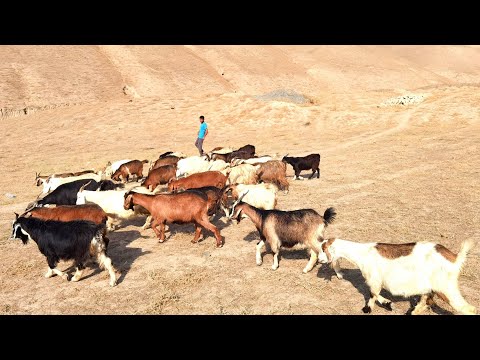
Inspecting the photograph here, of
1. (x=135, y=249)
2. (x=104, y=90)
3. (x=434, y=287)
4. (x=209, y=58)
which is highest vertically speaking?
Result: (x=209, y=58)

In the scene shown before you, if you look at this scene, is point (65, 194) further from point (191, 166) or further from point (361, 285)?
point (361, 285)

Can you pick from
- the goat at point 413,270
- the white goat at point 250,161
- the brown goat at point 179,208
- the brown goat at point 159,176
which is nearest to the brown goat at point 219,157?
the white goat at point 250,161

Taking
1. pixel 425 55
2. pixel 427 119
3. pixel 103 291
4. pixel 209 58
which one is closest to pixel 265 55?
pixel 209 58

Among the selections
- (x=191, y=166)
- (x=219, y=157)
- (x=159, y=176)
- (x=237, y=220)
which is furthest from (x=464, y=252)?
(x=219, y=157)

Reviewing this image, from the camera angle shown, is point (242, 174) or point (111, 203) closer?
point (111, 203)

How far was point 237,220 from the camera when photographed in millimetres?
9562

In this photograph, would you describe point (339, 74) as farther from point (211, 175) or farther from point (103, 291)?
point (103, 291)

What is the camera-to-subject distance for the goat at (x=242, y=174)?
14.4 m

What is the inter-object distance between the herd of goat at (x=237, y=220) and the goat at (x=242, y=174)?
0.04 metres

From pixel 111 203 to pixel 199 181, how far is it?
327 cm

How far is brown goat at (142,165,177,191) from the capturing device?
14.7m

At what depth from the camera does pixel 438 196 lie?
13.8 metres

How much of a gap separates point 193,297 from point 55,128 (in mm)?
33238

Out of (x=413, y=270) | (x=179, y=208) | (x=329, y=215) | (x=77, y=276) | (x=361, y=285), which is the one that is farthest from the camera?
(x=179, y=208)
